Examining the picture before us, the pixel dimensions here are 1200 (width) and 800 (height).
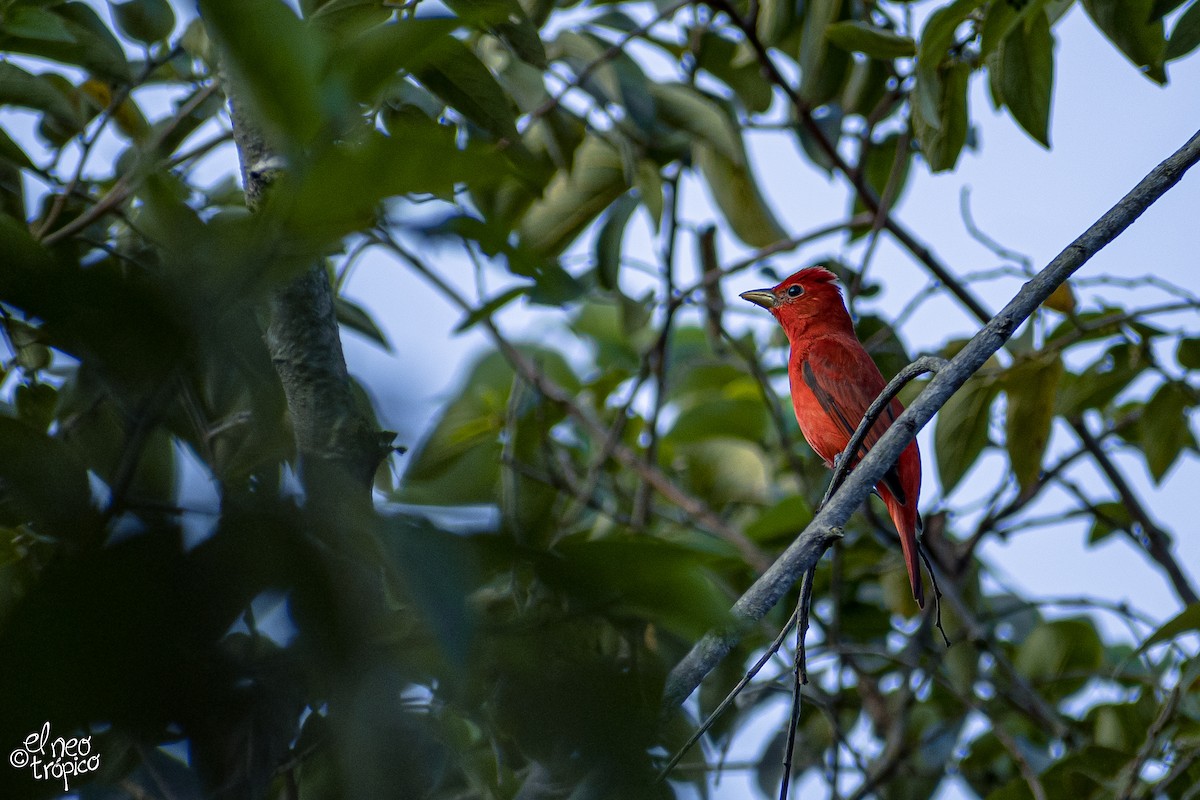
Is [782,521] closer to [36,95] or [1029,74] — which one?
[1029,74]

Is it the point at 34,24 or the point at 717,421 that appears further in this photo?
the point at 717,421

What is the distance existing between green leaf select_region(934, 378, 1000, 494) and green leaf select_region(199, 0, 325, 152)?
2566 mm

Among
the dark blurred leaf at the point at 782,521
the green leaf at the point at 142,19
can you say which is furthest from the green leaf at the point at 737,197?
the green leaf at the point at 142,19

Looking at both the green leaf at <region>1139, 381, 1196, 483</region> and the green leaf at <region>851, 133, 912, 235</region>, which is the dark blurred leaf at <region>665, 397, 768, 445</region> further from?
the green leaf at <region>1139, 381, 1196, 483</region>

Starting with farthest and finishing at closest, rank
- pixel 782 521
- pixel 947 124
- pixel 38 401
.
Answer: pixel 782 521, pixel 947 124, pixel 38 401

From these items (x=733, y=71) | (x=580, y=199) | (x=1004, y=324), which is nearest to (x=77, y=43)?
(x=580, y=199)

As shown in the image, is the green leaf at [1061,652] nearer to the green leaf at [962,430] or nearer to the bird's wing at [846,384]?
the bird's wing at [846,384]

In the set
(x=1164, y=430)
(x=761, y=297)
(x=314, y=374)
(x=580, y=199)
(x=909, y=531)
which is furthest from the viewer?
(x=761, y=297)

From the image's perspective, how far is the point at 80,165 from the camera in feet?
8.06

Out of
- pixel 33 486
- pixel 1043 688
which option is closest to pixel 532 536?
pixel 33 486

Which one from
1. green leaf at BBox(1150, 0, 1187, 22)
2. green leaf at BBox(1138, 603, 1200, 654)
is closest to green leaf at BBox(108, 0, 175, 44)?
green leaf at BBox(1150, 0, 1187, 22)

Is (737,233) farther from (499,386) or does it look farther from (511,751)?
(511,751)

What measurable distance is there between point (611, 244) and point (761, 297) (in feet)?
4.02

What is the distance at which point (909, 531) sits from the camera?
334 cm
